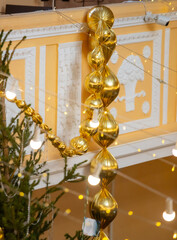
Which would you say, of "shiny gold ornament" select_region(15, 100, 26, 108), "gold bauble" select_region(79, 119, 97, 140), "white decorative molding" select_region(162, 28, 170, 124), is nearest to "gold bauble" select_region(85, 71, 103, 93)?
"gold bauble" select_region(79, 119, 97, 140)

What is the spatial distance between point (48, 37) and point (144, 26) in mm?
1282

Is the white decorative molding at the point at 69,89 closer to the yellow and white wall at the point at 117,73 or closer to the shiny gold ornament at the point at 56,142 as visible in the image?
the yellow and white wall at the point at 117,73

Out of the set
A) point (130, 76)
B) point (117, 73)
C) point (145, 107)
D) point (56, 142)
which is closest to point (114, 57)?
point (117, 73)

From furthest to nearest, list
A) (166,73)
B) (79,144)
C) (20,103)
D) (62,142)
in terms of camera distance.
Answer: (166,73), (79,144), (62,142), (20,103)

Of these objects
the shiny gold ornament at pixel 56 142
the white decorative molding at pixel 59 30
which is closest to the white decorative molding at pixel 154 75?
the white decorative molding at pixel 59 30

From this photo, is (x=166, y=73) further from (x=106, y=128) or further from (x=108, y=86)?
(x=106, y=128)

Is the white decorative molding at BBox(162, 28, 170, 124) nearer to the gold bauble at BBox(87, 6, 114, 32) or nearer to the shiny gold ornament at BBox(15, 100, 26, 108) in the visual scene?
the gold bauble at BBox(87, 6, 114, 32)

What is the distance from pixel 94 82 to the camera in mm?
5805

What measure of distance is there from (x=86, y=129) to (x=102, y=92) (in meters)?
0.39

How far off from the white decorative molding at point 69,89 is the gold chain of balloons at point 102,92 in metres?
0.21

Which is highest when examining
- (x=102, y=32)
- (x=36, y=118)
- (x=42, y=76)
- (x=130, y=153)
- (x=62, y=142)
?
(x=102, y=32)

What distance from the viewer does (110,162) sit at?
5836 mm

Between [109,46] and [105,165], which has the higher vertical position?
→ [109,46]

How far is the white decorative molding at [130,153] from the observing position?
6.09 metres
